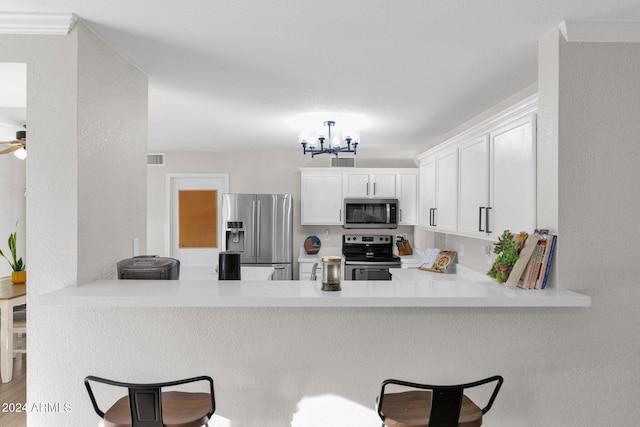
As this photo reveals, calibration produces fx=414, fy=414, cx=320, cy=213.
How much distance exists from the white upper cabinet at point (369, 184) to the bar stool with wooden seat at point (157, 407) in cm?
383

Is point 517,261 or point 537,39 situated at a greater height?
point 537,39

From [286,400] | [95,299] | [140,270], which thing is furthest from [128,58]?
[286,400]

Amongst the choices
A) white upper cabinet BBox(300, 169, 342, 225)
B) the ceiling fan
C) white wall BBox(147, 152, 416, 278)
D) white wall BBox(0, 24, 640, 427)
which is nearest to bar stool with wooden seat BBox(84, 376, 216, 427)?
white wall BBox(0, 24, 640, 427)

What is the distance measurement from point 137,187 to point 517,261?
2143mm

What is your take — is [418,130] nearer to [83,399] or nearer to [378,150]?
[378,150]

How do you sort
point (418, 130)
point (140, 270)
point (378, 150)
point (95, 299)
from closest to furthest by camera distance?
point (95, 299) → point (140, 270) → point (418, 130) → point (378, 150)

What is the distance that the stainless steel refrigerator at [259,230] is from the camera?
5.14 meters

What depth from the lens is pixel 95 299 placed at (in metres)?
1.68

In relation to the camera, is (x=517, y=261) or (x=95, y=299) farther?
(x=517, y=261)

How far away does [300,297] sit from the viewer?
1709 millimetres

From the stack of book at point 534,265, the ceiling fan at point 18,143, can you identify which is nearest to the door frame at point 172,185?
the ceiling fan at point 18,143

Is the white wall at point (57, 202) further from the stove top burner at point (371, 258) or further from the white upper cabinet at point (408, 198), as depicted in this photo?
the white upper cabinet at point (408, 198)

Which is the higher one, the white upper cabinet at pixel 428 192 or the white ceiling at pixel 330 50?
the white ceiling at pixel 330 50

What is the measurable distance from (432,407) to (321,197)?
396cm
